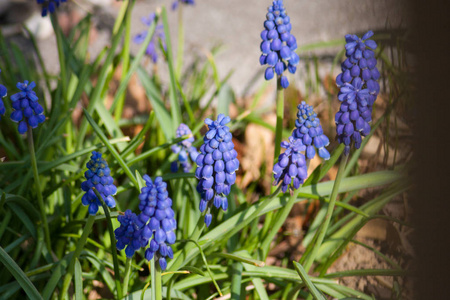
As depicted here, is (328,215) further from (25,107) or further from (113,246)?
(25,107)

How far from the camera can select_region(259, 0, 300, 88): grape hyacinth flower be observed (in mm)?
2494

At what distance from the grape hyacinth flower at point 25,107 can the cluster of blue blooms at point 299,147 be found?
1.18m

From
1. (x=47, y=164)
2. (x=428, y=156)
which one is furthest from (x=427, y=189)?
(x=47, y=164)

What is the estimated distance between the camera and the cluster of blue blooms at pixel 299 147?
89.0 inches

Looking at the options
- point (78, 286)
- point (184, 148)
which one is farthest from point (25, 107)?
point (184, 148)

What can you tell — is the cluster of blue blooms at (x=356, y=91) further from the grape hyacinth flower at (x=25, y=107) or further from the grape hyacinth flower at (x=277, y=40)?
the grape hyacinth flower at (x=25, y=107)

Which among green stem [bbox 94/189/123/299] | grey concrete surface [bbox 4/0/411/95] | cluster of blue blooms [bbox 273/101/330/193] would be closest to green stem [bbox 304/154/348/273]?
cluster of blue blooms [bbox 273/101/330/193]

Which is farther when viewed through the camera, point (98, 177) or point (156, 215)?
point (98, 177)

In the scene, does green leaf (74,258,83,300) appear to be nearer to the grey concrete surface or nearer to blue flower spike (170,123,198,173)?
blue flower spike (170,123,198,173)

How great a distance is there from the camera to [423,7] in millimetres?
1347

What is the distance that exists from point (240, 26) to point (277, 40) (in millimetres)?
3719

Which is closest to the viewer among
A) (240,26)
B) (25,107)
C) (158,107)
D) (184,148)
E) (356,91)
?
(356,91)

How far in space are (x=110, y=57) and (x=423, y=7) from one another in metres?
2.74

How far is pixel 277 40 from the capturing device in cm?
252
